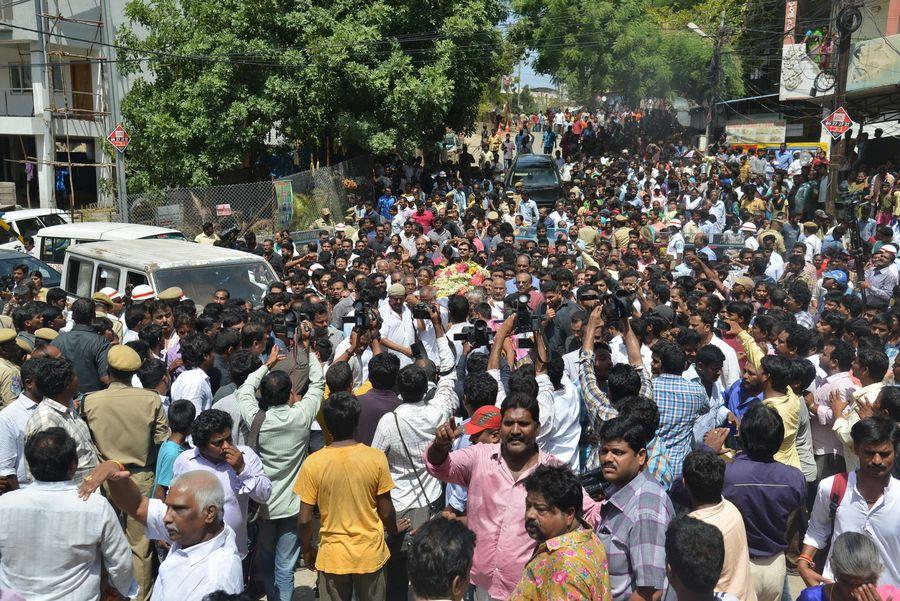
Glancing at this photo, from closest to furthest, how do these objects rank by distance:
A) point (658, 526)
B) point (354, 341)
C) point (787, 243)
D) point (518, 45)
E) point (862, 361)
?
point (658, 526) → point (862, 361) → point (354, 341) → point (787, 243) → point (518, 45)

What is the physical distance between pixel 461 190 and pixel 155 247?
38.0 feet

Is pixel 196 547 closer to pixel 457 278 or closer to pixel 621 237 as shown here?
pixel 457 278

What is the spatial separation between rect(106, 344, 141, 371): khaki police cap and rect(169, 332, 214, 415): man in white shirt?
0.44m

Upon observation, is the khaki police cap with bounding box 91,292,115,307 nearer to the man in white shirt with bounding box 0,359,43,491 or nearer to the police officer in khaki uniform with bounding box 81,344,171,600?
the police officer in khaki uniform with bounding box 81,344,171,600

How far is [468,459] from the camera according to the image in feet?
14.3

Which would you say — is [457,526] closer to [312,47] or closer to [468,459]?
[468,459]

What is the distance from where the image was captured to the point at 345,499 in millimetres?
4535

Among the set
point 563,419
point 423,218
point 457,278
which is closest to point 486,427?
point 563,419

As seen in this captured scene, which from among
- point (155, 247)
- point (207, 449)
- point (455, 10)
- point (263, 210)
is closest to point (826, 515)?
point (207, 449)

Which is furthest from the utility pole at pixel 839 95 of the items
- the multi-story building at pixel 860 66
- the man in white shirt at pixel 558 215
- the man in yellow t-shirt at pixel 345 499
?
the man in yellow t-shirt at pixel 345 499

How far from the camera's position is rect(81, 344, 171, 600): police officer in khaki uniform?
18.0ft

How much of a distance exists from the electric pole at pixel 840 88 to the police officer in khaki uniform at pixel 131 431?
1447 centimetres

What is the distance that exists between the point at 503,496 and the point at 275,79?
17861mm

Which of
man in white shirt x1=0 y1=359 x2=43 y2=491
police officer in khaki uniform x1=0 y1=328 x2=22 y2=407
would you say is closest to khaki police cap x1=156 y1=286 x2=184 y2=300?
police officer in khaki uniform x1=0 y1=328 x2=22 y2=407
